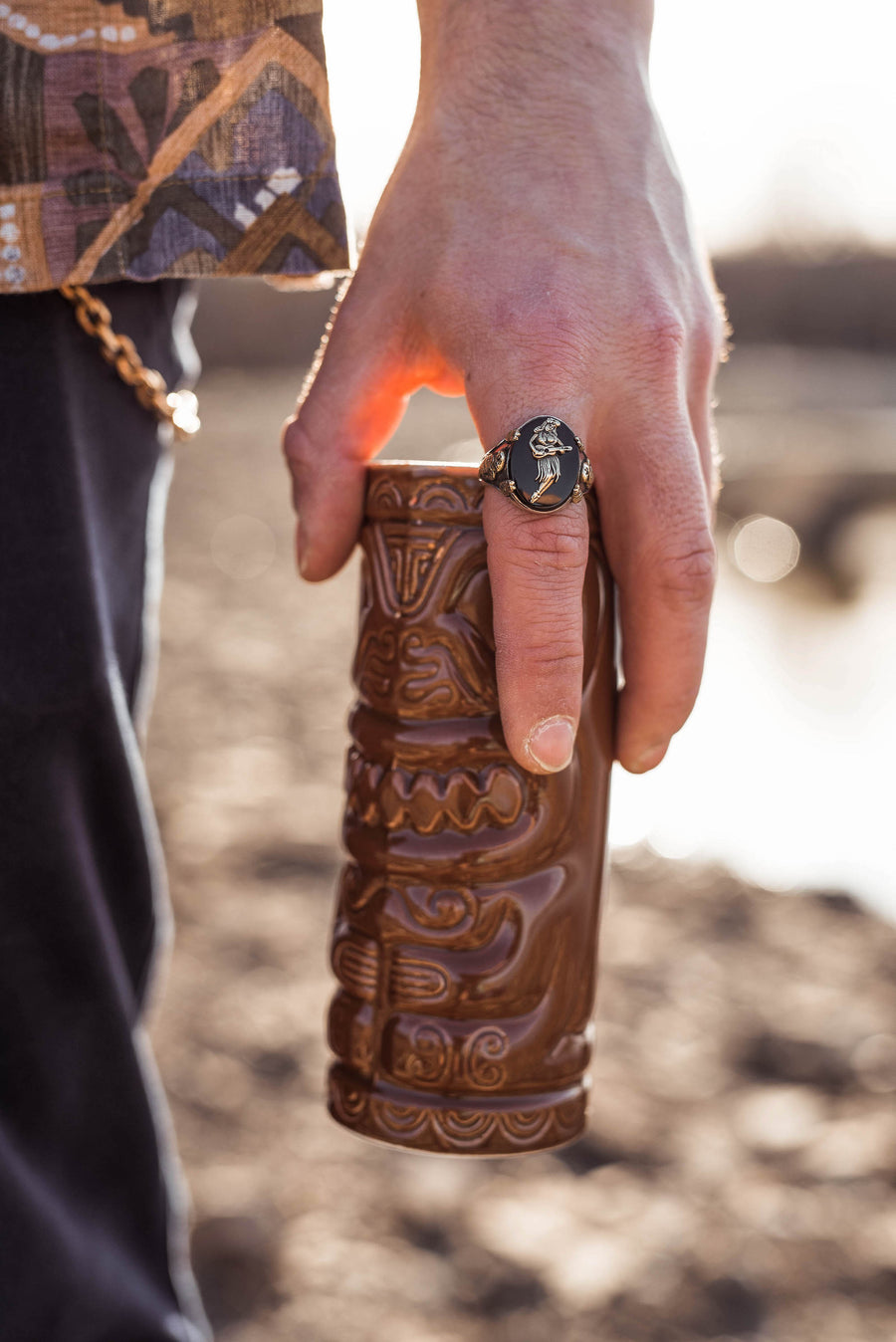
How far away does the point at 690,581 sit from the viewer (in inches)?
49.7

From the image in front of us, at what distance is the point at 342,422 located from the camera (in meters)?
1.35

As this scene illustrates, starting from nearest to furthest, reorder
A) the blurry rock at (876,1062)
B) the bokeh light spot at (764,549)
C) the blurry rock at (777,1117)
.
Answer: the blurry rock at (777,1117) → the blurry rock at (876,1062) → the bokeh light spot at (764,549)

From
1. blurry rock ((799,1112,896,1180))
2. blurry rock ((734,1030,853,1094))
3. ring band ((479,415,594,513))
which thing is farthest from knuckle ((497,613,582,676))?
blurry rock ((734,1030,853,1094))

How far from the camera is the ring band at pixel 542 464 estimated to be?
1.13 metres

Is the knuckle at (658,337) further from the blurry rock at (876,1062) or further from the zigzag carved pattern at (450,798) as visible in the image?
the blurry rock at (876,1062)

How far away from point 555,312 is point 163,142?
1.25 ft

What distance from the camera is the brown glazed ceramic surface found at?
1.32 m

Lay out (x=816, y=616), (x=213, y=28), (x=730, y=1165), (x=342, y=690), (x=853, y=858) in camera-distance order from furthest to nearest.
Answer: (x=816, y=616) → (x=342, y=690) → (x=853, y=858) → (x=730, y=1165) → (x=213, y=28)

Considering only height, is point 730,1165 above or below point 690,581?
below

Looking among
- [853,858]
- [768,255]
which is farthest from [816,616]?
[768,255]

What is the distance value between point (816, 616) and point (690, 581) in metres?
10.2

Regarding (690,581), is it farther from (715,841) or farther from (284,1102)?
(715,841)

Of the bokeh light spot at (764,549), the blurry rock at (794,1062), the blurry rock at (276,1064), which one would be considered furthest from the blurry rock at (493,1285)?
the bokeh light spot at (764,549)

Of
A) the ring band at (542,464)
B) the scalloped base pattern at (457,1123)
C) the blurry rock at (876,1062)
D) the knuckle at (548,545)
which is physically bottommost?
the blurry rock at (876,1062)
